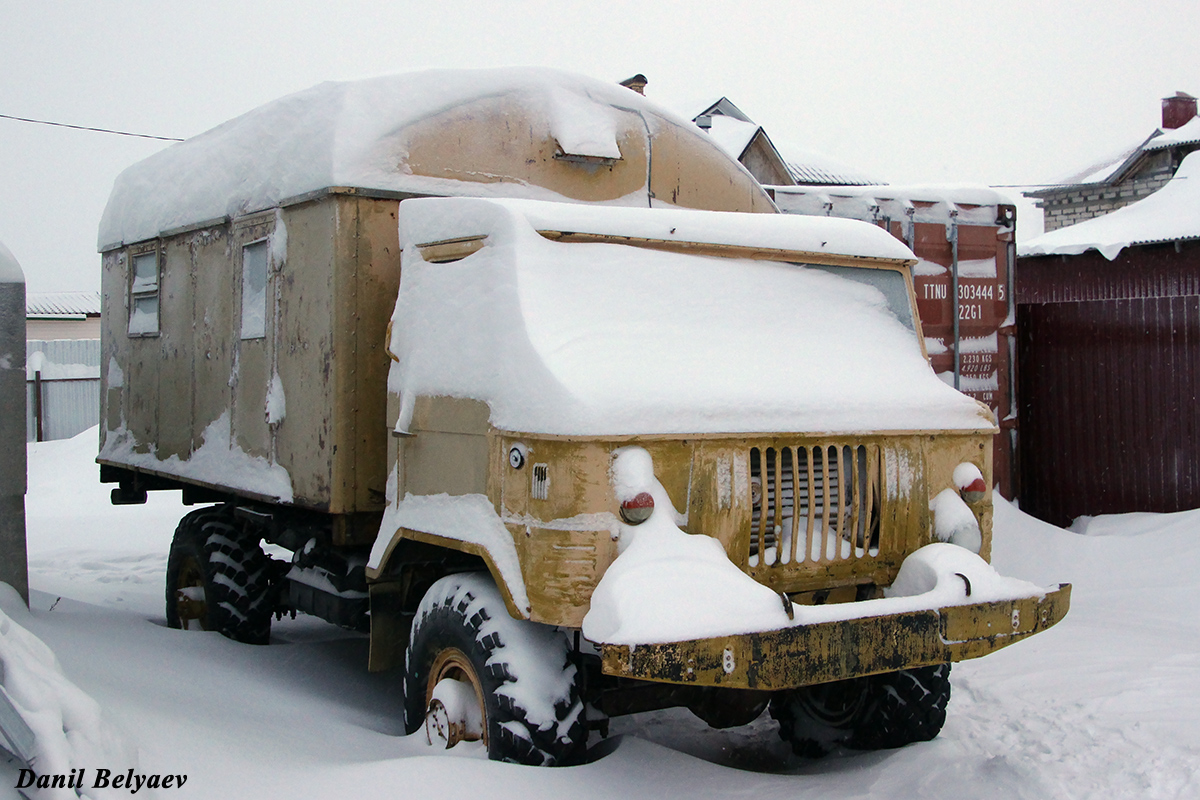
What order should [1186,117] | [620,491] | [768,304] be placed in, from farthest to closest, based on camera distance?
[1186,117] < [768,304] < [620,491]

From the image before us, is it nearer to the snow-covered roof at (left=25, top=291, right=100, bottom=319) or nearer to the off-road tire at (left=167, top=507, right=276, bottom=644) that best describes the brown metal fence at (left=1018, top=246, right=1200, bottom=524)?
the off-road tire at (left=167, top=507, right=276, bottom=644)

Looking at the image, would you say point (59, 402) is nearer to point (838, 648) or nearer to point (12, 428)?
point (12, 428)

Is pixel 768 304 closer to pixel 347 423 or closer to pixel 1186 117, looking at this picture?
pixel 347 423

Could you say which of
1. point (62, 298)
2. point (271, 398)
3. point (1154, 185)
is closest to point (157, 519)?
point (271, 398)

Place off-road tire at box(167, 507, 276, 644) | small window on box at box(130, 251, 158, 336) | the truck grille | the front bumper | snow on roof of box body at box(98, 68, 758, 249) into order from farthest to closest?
small window on box at box(130, 251, 158, 336) < off-road tire at box(167, 507, 276, 644) < snow on roof of box body at box(98, 68, 758, 249) < the truck grille < the front bumper

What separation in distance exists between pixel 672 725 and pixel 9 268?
4775 mm

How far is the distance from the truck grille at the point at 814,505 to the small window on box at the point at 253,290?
3.38 metres

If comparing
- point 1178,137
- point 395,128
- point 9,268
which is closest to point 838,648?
point 395,128

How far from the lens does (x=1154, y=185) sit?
107ft

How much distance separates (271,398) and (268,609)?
185 centimetres

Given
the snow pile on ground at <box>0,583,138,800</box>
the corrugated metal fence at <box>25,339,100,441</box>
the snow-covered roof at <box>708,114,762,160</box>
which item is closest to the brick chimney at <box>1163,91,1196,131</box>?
the snow-covered roof at <box>708,114,762,160</box>

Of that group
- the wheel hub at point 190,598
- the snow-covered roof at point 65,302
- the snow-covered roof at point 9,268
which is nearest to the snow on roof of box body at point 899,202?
the wheel hub at point 190,598

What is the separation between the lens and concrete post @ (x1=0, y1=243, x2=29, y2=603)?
657cm

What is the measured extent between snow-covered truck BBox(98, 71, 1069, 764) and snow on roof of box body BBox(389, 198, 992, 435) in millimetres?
15
